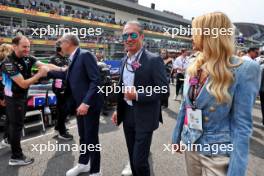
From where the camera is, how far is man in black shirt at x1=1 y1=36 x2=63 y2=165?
336 centimetres

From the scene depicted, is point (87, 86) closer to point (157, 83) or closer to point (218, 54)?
point (157, 83)

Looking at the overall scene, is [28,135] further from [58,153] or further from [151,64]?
[151,64]

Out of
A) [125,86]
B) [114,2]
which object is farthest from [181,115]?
[114,2]

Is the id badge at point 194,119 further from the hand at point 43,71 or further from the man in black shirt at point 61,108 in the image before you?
the man in black shirt at point 61,108

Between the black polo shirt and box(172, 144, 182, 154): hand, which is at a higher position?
the black polo shirt

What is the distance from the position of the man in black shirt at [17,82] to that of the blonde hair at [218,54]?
248cm

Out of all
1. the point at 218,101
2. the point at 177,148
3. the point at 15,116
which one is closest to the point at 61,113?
the point at 15,116

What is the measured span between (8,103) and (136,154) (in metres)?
2.11

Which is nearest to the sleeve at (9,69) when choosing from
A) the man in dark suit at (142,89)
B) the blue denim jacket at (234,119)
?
the man in dark suit at (142,89)

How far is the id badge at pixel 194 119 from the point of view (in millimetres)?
1604

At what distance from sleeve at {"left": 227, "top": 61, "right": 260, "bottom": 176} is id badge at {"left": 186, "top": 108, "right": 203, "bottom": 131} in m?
0.22

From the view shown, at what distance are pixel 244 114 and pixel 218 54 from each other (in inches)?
14.8

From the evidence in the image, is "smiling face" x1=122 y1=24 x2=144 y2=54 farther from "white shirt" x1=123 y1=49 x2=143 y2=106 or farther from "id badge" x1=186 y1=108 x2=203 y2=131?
"id badge" x1=186 y1=108 x2=203 y2=131

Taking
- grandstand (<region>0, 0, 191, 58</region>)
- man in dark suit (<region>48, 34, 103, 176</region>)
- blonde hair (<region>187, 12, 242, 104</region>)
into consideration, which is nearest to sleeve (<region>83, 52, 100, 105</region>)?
man in dark suit (<region>48, 34, 103, 176</region>)
